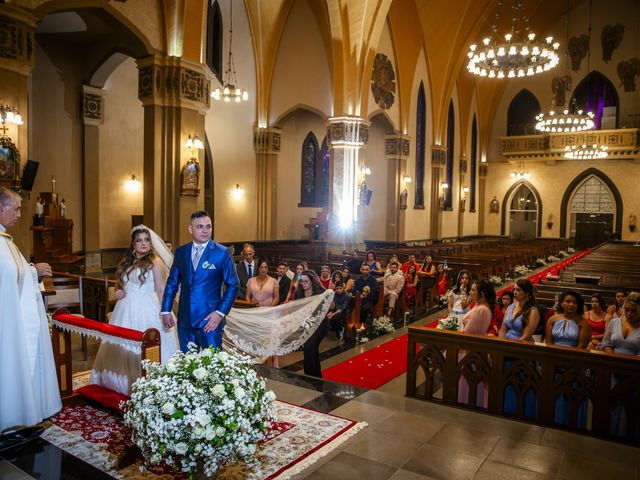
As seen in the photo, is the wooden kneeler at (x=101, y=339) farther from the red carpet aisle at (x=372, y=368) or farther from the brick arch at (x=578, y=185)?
the brick arch at (x=578, y=185)

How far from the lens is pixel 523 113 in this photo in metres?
32.7

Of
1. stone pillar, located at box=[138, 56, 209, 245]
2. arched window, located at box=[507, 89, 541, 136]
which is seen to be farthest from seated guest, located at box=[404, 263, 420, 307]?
arched window, located at box=[507, 89, 541, 136]

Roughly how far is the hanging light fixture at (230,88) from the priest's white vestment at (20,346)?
11.9m

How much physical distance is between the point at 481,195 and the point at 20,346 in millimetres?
34222

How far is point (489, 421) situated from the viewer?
4.53 m

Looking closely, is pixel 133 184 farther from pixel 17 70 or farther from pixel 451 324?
pixel 451 324

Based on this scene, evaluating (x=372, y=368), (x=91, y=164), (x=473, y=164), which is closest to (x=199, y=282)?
(x=372, y=368)

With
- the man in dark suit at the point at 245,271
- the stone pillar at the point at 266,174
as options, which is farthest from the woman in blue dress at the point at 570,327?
the stone pillar at the point at 266,174

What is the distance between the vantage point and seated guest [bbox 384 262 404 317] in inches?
413

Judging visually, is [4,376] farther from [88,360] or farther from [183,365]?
[88,360]

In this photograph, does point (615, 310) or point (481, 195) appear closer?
point (615, 310)

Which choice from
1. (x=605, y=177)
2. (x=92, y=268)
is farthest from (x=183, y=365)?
(x=605, y=177)

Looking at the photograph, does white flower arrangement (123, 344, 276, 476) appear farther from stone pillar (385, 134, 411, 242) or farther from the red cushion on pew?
stone pillar (385, 134, 411, 242)

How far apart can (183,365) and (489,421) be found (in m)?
3.03
